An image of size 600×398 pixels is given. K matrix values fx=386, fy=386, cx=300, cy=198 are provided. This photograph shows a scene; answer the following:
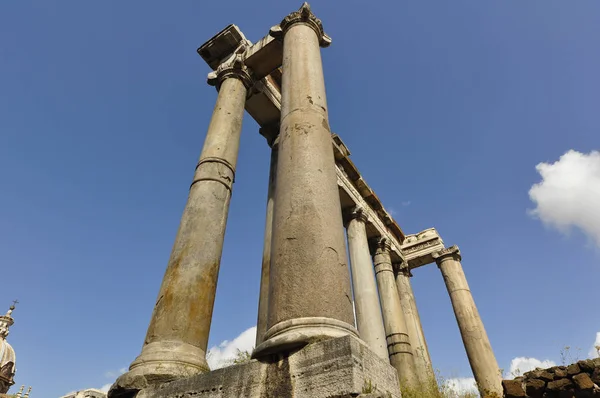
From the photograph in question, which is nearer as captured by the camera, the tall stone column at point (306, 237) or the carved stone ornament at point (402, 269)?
the tall stone column at point (306, 237)

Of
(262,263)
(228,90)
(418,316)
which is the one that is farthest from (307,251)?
(418,316)

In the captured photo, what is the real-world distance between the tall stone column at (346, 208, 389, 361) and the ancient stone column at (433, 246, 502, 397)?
5.02 m

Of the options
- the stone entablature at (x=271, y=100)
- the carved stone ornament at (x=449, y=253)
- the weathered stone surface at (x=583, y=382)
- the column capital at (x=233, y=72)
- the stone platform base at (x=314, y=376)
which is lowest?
the stone platform base at (x=314, y=376)

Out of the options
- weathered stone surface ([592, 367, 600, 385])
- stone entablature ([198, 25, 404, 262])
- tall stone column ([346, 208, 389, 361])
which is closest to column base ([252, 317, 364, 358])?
tall stone column ([346, 208, 389, 361])

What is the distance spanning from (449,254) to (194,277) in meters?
16.5

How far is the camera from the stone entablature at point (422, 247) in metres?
21.0

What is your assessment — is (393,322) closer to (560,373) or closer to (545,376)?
(545,376)

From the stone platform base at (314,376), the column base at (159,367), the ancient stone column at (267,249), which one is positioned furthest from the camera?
the ancient stone column at (267,249)

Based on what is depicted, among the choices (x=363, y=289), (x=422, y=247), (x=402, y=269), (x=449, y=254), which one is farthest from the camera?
(x=422, y=247)

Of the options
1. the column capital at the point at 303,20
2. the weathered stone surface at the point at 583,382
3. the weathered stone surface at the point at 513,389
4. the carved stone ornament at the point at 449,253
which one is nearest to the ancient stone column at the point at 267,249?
the column capital at the point at 303,20

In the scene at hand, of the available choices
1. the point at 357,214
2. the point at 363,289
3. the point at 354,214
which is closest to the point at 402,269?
the point at 357,214

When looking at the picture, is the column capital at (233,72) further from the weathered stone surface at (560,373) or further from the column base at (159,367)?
the weathered stone surface at (560,373)

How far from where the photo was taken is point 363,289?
46.3 feet

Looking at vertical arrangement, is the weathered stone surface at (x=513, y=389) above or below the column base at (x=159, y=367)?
above
